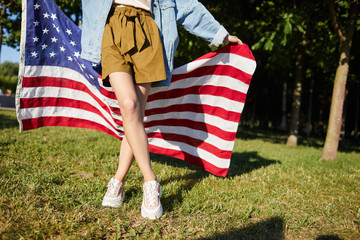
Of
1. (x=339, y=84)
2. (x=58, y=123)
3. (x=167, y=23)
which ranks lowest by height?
(x=58, y=123)

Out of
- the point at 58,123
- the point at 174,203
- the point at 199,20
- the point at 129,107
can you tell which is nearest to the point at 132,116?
the point at 129,107

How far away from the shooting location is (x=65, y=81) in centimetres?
376

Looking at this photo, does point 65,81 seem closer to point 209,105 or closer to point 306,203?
point 209,105

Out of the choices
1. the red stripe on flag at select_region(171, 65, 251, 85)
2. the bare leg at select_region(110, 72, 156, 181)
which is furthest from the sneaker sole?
the red stripe on flag at select_region(171, 65, 251, 85)

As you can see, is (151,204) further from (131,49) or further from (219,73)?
(219,73)

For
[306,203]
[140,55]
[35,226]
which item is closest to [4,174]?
[35,226]

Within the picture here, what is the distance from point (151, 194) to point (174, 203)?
445 mm

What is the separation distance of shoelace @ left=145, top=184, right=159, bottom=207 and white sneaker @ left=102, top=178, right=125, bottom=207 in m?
0.34

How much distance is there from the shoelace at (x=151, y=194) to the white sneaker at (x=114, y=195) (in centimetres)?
34

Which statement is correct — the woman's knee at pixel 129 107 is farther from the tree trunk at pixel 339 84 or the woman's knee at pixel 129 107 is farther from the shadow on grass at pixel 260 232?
the tree trunk at pixel 339 84

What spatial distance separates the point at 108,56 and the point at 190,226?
5.39ft

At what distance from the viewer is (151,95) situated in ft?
→ 12.5

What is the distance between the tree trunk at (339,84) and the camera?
630 cm

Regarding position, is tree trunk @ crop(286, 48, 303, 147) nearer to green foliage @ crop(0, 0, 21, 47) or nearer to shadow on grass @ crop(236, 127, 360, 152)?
shadow on grass @ crop(236, 127, 360, 152)
